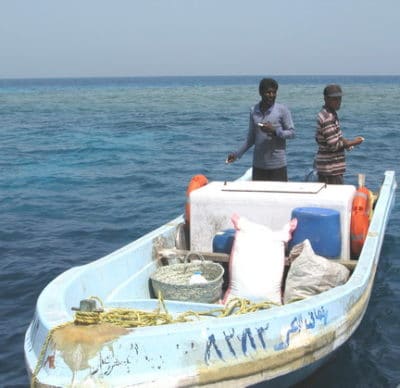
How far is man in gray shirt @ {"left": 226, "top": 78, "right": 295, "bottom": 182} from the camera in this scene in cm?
661

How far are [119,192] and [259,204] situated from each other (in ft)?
27.2

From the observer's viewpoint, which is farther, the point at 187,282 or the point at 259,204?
the point at 259,204

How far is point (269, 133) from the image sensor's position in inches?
263

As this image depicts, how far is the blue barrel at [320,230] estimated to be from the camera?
222 inches

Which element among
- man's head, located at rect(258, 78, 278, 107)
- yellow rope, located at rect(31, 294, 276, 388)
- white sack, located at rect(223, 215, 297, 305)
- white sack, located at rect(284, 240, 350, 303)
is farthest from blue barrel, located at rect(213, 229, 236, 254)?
man's head, located at rect(258, 78, 278, 107)

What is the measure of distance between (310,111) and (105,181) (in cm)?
2211

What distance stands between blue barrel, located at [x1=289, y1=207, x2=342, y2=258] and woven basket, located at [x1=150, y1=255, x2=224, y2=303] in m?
0.80

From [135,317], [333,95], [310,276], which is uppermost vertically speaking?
[333,95]

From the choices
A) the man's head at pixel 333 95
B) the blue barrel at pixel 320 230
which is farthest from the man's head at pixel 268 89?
the blue barrel at pixel 320 230

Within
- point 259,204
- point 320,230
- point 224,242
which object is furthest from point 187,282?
point 320,230

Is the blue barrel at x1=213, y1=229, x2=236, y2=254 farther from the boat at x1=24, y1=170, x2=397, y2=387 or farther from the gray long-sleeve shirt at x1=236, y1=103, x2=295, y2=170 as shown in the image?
the gray long-sleeve shirt at x1=236, y1=103, x2=295, y2=170

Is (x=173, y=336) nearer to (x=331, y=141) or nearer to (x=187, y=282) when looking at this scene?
(x=187, y=282)

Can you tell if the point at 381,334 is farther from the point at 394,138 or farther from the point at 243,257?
the point at 394,138

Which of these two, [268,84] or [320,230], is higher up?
[268,84]
